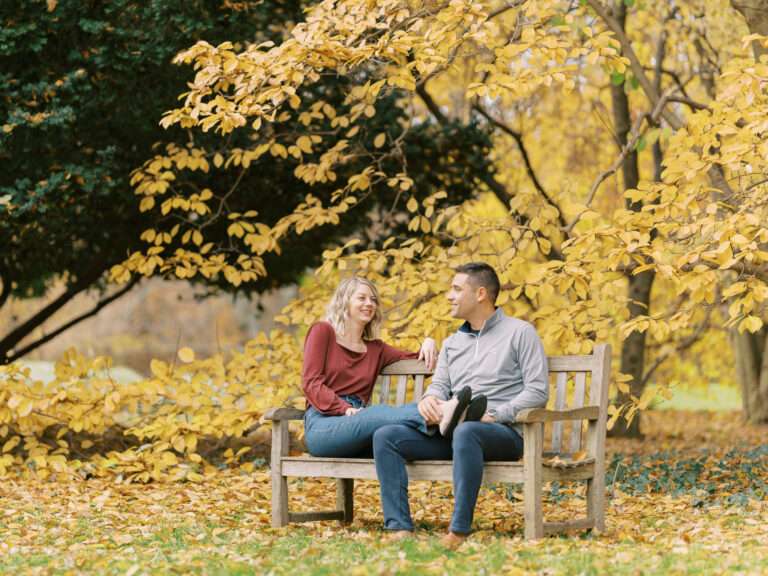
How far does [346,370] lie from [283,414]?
1.33 ft

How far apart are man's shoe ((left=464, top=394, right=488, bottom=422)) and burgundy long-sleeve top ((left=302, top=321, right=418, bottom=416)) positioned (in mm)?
777

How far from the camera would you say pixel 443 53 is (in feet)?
22.0

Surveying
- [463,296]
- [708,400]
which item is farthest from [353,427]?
[708,400]

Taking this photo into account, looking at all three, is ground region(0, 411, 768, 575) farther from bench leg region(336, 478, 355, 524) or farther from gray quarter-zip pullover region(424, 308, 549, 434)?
gray quarter-zip pullover region(424, 308, 549, 434)

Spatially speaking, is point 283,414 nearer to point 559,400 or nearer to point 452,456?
point 452,456

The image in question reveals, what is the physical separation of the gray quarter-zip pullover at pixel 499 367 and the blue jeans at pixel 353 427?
25 centimetres

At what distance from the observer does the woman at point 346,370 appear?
513 cm

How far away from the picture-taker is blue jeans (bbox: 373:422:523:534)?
462 cm

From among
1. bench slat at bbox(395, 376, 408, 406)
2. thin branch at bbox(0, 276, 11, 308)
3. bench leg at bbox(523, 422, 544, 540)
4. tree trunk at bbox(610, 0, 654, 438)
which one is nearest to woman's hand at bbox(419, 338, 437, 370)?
bench slat at bbox(395, 376, 408, 406)

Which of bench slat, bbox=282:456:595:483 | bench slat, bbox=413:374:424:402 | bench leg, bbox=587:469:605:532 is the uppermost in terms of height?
bench slat, bbox=413:374:424:402

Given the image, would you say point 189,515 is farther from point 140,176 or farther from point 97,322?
point 97,322

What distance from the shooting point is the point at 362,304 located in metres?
5.42

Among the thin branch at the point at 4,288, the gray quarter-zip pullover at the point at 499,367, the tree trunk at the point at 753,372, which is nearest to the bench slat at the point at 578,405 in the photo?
the gray quarter-zip pullover at the point at 499,367

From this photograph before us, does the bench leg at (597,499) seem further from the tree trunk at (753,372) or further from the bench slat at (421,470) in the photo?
the tree trunk at (753,372)
